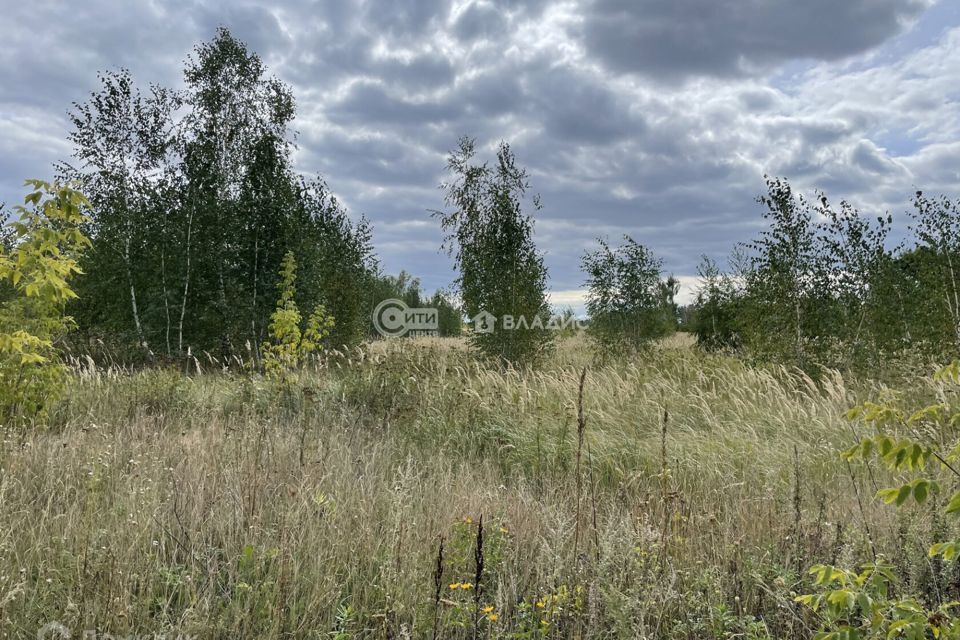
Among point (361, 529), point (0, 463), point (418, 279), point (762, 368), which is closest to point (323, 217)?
point (762, 368)

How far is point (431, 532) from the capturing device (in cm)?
347

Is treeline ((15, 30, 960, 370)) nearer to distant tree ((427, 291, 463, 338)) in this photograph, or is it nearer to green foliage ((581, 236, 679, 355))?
green foliage ((581, 236, 679, 355))

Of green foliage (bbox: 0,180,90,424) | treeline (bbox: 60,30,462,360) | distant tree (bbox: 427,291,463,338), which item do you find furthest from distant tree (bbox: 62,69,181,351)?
distant tree (bbox: 427,291,463,338)

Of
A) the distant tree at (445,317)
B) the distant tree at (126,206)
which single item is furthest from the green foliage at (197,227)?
the distant tree at (445,317)

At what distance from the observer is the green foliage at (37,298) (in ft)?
13.6

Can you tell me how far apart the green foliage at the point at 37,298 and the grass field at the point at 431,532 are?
0.46 metres

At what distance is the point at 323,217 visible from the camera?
21.5 m

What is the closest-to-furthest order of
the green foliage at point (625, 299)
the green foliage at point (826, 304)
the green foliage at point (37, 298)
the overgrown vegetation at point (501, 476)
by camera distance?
the overgrown vegetation at point (501, 476) → the green foliage at point (37, 298) → the green foliage at point (826, 304) → the green foliage at point (625, 299)

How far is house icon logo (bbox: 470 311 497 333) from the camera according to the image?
45.2 feet

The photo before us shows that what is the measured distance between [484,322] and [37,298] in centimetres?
950

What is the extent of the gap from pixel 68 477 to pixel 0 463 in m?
0.76

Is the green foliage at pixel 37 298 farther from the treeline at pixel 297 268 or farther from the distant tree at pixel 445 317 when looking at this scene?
the distant tree at pixel 445 317

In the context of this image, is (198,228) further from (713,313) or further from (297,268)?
(713,313)

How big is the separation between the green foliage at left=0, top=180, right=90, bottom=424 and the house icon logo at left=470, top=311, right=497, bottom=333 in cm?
879
